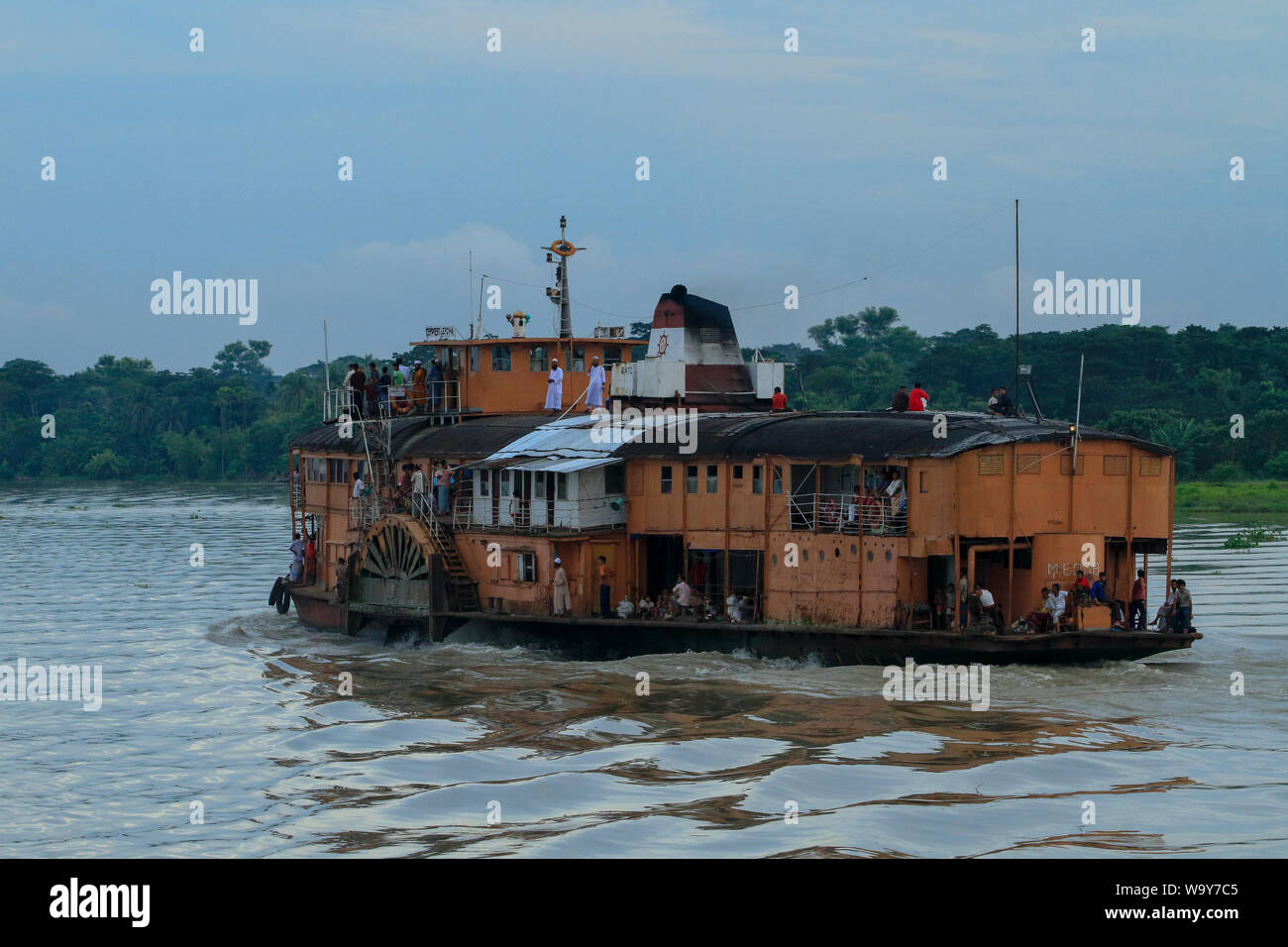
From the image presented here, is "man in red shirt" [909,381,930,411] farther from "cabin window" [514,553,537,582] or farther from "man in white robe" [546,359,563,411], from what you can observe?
"man in white robe" [546,359,563,411]

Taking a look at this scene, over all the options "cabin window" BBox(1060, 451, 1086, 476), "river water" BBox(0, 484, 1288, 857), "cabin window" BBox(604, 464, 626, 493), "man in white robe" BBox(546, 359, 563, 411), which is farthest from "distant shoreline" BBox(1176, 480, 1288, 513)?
"cabin window" BBox(604, 464, 626, 493)

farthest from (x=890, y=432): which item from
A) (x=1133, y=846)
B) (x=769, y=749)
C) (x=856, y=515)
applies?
(x=1133, y=846)

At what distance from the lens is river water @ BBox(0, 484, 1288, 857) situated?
661 inches

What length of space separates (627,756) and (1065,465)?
946 centimetres

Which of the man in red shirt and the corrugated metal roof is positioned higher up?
the man in red shirt

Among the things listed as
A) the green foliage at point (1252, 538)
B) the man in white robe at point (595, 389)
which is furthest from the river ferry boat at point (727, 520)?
the green foliage at point (1252, 538)

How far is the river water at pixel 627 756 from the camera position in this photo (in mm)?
16781

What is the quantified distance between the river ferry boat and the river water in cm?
73

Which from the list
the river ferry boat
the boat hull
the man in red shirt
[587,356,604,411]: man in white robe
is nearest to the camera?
the boat hull

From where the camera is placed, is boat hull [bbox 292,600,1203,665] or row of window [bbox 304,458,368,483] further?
row of window [bbox 304,458,368,483]

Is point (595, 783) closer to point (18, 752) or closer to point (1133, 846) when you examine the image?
point (1133, 846)

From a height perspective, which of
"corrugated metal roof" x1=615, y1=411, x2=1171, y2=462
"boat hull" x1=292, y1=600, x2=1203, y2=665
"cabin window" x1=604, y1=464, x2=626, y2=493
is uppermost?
"corrugated metal roof" x1=615, y1=411, x2=1171, y2=462

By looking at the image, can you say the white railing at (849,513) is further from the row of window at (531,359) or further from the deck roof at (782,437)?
the row of window at (531,359)

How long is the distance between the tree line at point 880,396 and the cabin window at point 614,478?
2710 cm
